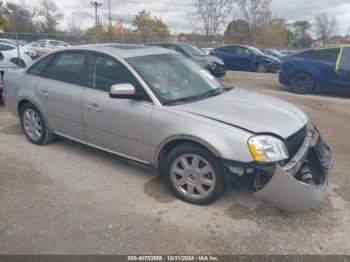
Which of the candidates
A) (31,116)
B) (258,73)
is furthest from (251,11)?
(31,116)

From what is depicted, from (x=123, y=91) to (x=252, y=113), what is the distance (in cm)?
137

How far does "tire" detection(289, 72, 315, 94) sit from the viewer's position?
30.1 ft

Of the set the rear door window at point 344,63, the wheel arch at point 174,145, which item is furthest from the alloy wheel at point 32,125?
the rear door window at point 344,63

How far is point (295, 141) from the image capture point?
2.95m

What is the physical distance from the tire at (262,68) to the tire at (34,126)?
13123 mm

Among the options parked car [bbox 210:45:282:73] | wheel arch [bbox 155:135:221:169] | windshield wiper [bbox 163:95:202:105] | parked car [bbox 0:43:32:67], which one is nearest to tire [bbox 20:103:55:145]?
wheel arch [bbox 155:135:221:169]

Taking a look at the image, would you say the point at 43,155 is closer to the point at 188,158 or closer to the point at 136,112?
the point at 136,112

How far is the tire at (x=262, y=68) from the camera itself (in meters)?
15.4

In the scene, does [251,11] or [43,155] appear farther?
[251,11]

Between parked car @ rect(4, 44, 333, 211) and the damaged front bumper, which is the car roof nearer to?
parked car @ rect(4, 44, 333, 211)

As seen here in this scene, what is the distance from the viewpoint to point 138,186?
137 inches

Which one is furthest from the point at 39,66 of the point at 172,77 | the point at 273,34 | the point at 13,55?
the point at 273,34

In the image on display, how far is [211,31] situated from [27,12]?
32377mm

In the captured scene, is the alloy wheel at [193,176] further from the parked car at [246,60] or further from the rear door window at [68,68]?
the parked car at [246,60]
